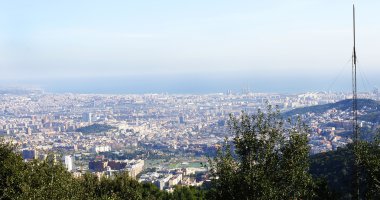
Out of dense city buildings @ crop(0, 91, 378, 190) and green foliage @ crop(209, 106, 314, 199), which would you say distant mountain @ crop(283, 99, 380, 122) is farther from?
green foliage @ crop(209, 106, 314, 199)

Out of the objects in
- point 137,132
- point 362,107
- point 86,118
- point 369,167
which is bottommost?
point 137,132

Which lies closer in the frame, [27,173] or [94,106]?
[27,173]

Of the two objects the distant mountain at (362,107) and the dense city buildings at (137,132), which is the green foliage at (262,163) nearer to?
the dense city buildings at (137,132)

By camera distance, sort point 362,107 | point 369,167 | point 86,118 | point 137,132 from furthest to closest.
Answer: point 86,118, point 137,132, point 362,107, point 369,167

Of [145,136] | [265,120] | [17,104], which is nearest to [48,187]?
[265,120]

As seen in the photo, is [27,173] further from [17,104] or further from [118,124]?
[17,104]

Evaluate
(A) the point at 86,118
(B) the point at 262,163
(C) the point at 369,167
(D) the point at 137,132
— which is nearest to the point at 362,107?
(D) the point at 137,132

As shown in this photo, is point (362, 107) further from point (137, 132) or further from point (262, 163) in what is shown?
point (262, 163)

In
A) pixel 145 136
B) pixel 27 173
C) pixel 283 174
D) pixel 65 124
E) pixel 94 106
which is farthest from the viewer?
pixel 94 106

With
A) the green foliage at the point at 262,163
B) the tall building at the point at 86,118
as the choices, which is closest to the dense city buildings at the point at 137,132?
the tall building at the point at 86,118
